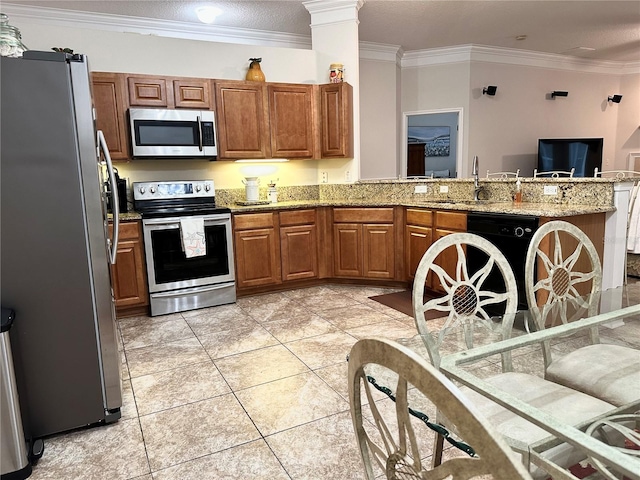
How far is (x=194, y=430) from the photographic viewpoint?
2059 mm

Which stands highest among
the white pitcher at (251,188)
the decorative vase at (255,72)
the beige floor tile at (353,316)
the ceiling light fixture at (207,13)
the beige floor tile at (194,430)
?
the ceiling light fixture at (207,13)

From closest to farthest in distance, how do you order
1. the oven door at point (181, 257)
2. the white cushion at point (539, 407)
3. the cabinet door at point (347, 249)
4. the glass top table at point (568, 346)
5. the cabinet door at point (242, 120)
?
the glass top table at point (568, 346)
the white cushion at point (539, 407)
the oven door at point (181, 257)
the cabinet door at point (242, 120)
the cabinet door at point (347, 249)

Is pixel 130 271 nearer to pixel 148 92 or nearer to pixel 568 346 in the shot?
pixel 148 92

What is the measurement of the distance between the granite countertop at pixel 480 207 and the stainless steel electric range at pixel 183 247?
309mm

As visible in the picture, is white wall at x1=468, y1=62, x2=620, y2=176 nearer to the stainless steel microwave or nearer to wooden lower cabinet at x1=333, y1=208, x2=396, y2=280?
wooden lower cabinet at x1=333, y1=208, x2=396, y2=280

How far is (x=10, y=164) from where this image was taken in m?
1.81

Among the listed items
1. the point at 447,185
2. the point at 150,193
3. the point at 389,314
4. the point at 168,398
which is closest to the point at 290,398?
the point at 168,398

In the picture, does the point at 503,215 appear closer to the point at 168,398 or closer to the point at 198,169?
the point at 168,398

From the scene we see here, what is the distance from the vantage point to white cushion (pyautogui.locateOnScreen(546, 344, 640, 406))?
A: 1325 millimetres

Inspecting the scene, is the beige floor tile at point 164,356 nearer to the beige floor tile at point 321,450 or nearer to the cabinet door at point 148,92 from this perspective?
the beige floor tile at point 321,450

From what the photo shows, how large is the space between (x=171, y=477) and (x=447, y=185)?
3.54 metres

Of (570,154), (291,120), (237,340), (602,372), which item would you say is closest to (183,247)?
(237,340)

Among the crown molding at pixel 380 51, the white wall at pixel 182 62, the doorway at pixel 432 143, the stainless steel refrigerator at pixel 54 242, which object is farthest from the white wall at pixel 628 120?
the stainless steel refrigerator at pixel 54 242

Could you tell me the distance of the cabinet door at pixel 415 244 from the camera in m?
3.99
